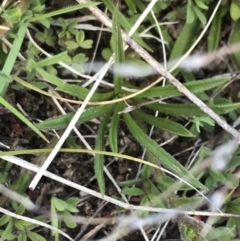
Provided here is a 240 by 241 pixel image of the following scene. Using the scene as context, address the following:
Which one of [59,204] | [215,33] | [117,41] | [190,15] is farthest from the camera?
[215,33]

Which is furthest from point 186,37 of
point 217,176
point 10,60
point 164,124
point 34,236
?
point 34,236

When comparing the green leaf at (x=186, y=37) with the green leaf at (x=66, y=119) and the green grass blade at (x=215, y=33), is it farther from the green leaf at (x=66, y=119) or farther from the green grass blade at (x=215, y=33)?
the green leaf at (x=66, y=119)

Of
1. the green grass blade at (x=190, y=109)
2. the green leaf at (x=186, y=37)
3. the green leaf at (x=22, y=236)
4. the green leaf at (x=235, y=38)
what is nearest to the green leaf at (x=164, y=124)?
the green grass blade at (x=190, y=109)

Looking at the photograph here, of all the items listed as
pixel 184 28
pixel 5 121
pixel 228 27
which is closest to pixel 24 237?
pixel 5 121

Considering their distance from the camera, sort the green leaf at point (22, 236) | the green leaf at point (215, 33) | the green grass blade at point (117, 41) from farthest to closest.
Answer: the green leaf at point (215, 33)
the green leaf at point (22, 236)
the green grass blade at point (117, 41)

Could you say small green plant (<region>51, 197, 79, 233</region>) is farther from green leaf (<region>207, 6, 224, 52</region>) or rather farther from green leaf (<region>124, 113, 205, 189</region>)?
green leaf (<region>207, 6, 224, 52</region>)

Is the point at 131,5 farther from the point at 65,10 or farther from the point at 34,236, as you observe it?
the point at 34,236

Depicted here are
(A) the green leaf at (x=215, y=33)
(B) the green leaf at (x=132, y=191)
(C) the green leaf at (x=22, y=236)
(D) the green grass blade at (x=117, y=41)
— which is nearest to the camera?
(D) the green grass blade at (x=117, y=41)
